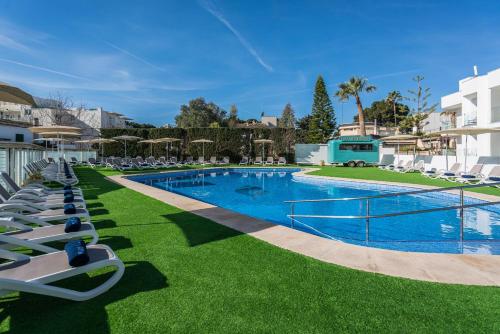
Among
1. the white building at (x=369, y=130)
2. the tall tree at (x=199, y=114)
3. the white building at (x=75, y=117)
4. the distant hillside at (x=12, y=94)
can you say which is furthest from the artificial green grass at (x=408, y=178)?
the tall tree at (x=199, y=114)

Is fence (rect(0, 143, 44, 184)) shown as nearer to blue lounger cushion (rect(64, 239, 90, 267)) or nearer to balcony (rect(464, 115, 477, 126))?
blue lounger cushion (rect(64, 239, 90, 267))

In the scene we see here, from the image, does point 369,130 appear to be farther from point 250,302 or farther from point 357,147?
point 250,302

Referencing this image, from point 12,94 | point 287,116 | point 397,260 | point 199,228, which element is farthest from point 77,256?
point 287,116

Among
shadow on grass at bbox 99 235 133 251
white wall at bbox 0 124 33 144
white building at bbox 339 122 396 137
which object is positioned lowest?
shadow on grass at bbox 99 235 133 251

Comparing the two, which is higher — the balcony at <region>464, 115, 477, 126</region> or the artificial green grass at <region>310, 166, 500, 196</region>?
the balcony at <region>464, 115, 477, 126</region>

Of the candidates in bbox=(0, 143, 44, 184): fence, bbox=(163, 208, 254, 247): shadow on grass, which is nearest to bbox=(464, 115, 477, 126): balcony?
bbox=(163, 208, 254, 247): shadow on grass

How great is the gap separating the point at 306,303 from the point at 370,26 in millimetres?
27100

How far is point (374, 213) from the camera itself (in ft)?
30.0

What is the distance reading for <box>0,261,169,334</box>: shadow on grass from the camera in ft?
7.72

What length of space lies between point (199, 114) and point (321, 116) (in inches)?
962

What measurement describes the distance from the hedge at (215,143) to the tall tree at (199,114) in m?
24.4

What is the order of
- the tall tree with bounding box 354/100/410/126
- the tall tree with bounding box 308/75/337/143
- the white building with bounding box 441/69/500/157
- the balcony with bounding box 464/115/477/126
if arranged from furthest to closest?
the tall tree with bounding box 354/100/410/126 < the tall tree with bounding box 308/75/337/143 < the balcony with bounding box 464/115/477/126 < the white building with bounding box 441/69/500/157

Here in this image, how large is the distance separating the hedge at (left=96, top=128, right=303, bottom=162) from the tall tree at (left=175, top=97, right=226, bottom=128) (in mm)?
24400

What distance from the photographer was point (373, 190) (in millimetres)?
12898
